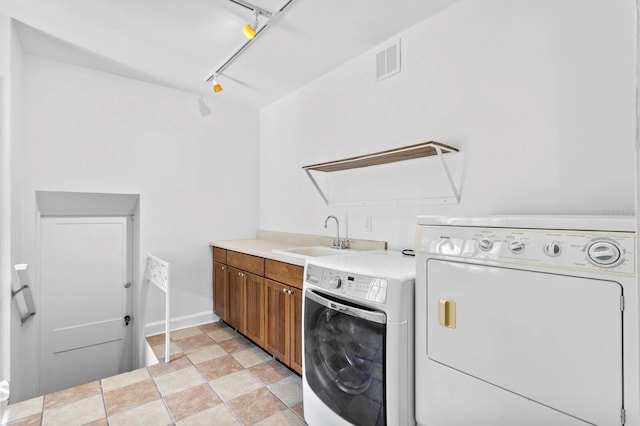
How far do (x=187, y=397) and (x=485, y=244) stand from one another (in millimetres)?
2094

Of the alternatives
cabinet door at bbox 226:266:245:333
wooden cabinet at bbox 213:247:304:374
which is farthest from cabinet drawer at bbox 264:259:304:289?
cabinet door at bbox 226:266:245:333

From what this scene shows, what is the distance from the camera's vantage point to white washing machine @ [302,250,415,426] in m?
1.39

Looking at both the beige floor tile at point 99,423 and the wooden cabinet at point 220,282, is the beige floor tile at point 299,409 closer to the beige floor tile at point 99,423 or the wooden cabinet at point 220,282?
the beige floor tile at point 99,423

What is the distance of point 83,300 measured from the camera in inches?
120

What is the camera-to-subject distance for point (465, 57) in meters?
1.97

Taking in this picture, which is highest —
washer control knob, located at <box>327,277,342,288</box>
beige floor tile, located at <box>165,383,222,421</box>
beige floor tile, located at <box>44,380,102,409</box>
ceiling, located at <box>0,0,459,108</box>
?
ceiling, located at <box>0,0,459,108</box>

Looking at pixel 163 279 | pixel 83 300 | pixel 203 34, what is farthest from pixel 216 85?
pixel 83 300

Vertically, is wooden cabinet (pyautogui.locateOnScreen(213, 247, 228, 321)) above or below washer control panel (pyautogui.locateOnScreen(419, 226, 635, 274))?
below

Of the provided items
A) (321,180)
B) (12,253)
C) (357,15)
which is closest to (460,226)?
(357,15)

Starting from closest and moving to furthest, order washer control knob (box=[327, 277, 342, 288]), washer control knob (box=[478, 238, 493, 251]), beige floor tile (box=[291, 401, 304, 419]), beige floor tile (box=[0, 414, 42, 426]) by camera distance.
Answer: washer control knob (box=[478, 238, 493, 251]) → washer control knob (box=[327, 277, 342, 288]) → beige floor tile (box=[0, 414, 42, 426]) → beige floor tile (box=[291, 401, 304, 419])

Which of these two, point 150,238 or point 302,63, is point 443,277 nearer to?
point 302,63

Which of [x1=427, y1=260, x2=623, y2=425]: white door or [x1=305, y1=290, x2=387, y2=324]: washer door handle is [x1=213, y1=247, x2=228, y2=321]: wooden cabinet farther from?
[x1=427, y1=260, x2=623, y2=425]: white door

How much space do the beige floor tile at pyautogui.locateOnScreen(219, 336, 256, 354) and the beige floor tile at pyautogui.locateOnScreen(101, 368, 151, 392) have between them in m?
0.65

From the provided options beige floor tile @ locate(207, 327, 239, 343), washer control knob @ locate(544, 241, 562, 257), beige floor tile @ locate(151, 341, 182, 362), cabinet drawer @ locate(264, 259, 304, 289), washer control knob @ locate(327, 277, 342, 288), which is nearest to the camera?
washer control knob @ locate(544, 241, 562, 257)
